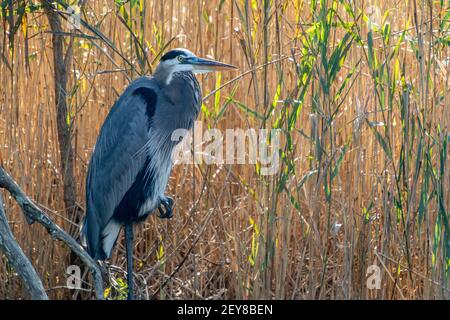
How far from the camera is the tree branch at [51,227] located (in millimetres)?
1995

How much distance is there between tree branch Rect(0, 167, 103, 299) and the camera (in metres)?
2.00

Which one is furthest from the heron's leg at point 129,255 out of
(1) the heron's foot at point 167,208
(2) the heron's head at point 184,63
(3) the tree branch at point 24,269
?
(3) the tree branch at point 24,269

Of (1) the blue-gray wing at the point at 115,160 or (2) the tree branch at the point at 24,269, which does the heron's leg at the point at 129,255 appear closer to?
(1) the blue-gray wing at the point at 115,160

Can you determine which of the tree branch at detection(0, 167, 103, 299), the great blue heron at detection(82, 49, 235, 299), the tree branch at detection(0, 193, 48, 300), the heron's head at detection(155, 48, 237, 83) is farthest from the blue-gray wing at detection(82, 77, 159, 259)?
the tree branch at detection(0, 193, 48, 300)

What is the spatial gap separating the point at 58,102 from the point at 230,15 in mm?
727

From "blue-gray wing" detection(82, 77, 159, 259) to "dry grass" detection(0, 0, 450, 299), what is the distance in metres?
0.12

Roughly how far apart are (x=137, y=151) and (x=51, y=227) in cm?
90

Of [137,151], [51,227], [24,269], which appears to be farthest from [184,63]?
[24,269]

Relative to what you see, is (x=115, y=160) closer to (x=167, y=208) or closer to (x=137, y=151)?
(x=137, y=151)

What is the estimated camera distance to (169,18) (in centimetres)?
316

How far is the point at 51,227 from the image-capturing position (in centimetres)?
201

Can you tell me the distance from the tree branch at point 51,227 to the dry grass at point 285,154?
61cm
